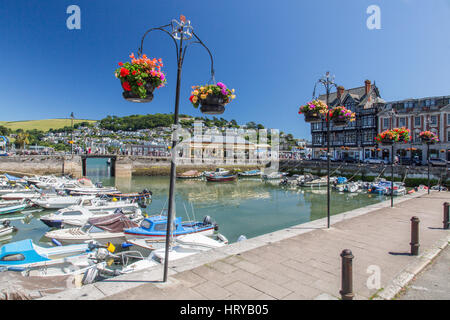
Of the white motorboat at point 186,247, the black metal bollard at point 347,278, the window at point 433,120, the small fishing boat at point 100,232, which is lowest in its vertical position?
the small fishing boat at point 100,232

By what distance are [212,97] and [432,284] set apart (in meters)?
5.96

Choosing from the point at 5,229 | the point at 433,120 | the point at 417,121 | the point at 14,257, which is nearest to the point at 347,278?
the point at 14,257

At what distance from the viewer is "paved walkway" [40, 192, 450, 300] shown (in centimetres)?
496

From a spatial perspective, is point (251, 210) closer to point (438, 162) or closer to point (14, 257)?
point (14, 257)

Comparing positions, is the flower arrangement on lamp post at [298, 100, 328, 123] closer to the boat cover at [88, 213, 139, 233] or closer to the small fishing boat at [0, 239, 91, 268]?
the small fishing boat at [0, 239, 91, 268]

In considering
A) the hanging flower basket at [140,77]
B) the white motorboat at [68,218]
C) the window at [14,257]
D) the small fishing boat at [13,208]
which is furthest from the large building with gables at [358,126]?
the hanging flower basket at [140,77]

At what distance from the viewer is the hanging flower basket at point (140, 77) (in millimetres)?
4988

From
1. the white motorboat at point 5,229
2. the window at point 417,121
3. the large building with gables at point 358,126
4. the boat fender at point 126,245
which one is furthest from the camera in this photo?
the large building with gables at point 358,126

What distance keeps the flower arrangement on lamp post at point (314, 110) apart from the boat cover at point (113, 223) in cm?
1076

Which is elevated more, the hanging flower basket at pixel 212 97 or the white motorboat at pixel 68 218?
the hanging flower basket at pixel 212 97

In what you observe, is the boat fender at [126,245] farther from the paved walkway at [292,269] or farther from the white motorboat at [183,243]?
the paved walkway at [292,269]

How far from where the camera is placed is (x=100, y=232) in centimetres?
1410
